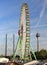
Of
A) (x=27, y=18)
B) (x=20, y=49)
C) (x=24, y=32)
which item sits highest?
(x=27, y=18)

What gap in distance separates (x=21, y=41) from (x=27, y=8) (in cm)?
1169

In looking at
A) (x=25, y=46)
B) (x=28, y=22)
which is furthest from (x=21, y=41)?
(x=28, y=22)

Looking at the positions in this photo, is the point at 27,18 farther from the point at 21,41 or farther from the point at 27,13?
the point at 21,41

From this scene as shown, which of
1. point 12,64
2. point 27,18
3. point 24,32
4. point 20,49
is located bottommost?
point 12,64

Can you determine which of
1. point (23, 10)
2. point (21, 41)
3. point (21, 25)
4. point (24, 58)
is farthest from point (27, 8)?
point (24, 58)

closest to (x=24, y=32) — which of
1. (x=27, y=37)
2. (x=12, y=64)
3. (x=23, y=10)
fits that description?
(x=27, y=37)

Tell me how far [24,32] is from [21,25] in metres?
2.58

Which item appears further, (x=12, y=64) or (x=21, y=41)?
(x=21, y=41)

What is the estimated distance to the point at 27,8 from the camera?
3184 inches

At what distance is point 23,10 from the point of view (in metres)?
80.8

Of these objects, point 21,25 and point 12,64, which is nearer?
point 12,64

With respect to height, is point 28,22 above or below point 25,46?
above

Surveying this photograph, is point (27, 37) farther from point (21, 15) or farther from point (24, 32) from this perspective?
point (21, 15)

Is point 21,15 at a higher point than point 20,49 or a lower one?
higher
